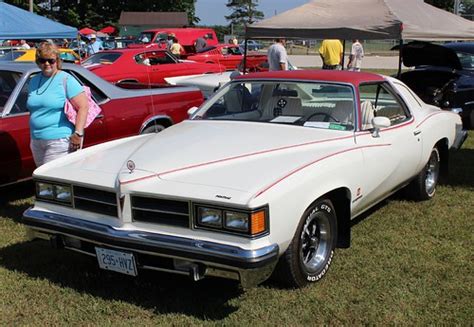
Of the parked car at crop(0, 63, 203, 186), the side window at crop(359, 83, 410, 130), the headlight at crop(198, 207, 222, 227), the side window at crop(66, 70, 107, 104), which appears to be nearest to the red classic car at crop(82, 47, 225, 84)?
the parked car at crop(0, 63, 203, 186)

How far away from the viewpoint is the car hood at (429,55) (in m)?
9.69

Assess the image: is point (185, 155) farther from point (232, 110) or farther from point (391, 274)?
point (391, 274)

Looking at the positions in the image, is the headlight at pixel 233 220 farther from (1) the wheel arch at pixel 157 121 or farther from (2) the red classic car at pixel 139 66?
(2) the red classic car at pixel 139 66

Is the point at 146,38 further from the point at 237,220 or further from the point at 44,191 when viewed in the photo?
the point at 237,220

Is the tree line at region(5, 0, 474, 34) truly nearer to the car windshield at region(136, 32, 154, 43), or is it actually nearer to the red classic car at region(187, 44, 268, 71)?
the car windshield at region(136, 32, 154, 43)

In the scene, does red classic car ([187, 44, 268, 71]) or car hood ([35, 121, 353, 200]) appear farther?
red classic car ([187, 44, 268, 71])

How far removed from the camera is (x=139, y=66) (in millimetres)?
13070

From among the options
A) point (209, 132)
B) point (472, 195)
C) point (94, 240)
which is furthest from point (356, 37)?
→ point (94, 240)

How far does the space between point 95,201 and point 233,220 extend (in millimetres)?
1015

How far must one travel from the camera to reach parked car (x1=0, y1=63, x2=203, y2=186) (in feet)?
18.1

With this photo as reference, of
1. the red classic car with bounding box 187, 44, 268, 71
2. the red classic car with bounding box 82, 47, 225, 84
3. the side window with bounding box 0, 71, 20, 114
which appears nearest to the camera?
the side window with bounding box 0, 71, 20, 114

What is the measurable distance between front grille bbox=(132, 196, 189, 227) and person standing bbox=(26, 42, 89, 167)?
1.64 m

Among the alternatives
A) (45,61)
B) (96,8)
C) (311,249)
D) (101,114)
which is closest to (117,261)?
(311,249)

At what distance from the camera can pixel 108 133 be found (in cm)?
628
